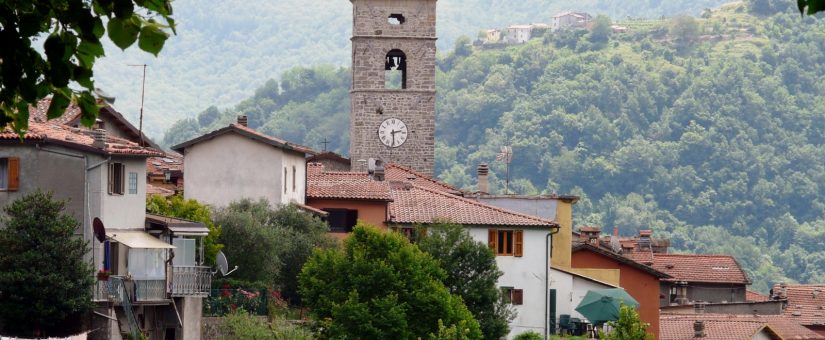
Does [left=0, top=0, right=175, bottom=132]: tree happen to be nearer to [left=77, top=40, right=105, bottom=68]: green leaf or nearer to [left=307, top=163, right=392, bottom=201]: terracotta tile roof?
[left=77, top=40, right=105, bottom=68]: green leaf

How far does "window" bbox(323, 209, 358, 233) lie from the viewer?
51562mm

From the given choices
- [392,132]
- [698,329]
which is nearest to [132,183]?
[698,329]

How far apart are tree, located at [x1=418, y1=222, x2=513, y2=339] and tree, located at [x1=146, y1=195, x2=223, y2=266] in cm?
629

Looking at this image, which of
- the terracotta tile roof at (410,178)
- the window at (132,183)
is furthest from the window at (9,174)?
the terracotta tile roof at (410,178)

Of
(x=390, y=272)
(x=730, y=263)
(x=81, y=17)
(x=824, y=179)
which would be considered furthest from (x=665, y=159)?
(x=81, y=17)

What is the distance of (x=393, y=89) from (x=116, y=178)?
44669mm

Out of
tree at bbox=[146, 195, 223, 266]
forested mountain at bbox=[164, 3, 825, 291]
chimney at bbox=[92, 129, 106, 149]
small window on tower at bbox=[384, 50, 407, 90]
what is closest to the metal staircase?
chimney at bbox=[92, 129, 106, 149]

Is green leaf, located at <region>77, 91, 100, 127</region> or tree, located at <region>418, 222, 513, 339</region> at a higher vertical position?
green leaf, located at <region>77, 91, 100, 127</region>

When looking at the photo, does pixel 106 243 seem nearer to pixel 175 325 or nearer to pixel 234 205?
pixel 175 325

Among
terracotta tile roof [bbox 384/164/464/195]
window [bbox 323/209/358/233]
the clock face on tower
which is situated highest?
the clock face on tower

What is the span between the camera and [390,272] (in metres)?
42.0

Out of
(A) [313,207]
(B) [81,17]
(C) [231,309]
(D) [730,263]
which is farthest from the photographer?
(D) [730,263]

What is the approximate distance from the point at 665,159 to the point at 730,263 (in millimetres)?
101881

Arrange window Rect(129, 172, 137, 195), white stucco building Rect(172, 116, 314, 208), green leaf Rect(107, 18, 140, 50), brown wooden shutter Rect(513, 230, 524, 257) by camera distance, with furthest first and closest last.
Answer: brown wooden shutter Rect(513, 230, 524, 257)
white stucco building Rect(172, 116, 314, 208)
window Rect(129, 172, 137, 195)
green leaf Rect(107, 18, 140, 50)
